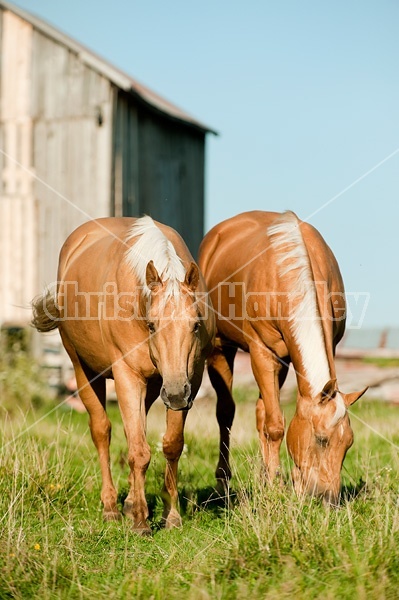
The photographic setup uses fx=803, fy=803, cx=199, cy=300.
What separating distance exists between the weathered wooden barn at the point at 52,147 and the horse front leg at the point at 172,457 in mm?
7856

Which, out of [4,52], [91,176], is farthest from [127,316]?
[4,52]

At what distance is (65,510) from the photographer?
226 inches

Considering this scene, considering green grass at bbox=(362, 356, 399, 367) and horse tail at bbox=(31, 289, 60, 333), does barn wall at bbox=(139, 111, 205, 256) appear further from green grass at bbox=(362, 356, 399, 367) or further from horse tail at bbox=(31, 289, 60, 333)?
horse tail at bbox=(31, 289, 60, 333)

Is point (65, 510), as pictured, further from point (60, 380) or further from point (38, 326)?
point (60, 380)

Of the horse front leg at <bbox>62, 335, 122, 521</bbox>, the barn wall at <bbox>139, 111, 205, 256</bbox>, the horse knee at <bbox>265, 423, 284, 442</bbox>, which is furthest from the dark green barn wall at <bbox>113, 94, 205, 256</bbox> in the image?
the horse knee at <bbox>265, 423, 284, 442</bbox>

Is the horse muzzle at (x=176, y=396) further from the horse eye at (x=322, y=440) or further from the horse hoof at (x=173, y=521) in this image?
the horse hoof at (x=173, y=521)

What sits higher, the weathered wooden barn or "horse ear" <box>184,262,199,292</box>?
the weathered wooden barn

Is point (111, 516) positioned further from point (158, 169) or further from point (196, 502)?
point (158, 169)

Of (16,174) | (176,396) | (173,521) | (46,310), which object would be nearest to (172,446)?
(173,521)

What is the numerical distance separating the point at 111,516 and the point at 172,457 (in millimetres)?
680

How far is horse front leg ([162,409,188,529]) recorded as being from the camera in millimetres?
5465

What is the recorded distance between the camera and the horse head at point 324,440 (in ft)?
17.2

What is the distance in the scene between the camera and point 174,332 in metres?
4.86

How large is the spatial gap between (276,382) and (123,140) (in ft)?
26.7
